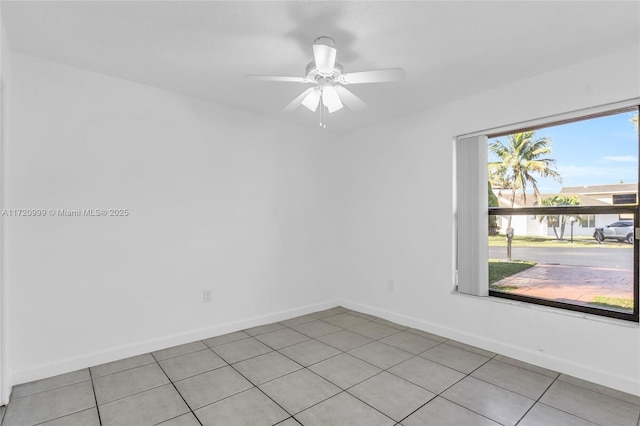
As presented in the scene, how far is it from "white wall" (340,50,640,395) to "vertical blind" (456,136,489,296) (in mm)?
93

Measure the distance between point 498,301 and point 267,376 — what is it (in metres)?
2.22

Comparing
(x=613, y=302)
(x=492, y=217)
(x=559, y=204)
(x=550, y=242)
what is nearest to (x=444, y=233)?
(x=492, y=217)

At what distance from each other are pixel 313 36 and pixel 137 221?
2233 millimetres

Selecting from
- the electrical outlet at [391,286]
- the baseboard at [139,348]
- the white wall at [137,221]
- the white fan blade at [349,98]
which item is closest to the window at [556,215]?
the electrical outlet at [391,286]

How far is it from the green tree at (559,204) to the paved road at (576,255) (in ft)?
0.52

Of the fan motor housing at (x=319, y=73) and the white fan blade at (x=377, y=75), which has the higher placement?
the fan motor housing at (x=319, y=73)

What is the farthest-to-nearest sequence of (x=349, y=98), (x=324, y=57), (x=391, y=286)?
(x=391, y=286) → (x=349, y=98) → (x=324, y=57)

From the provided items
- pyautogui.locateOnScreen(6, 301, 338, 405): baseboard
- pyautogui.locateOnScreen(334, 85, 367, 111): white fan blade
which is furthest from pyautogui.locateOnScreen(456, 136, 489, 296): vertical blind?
pyautogui.locateOnScreen(6, 301, 338, 405): baseboard

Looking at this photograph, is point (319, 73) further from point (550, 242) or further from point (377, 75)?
point (550, 242)

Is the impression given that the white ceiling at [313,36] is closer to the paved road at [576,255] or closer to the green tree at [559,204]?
the green tree at [559,204]

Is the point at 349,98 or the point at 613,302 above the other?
the point at 349,98

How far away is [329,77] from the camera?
7.39 ft

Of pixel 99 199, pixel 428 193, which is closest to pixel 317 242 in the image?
pixel 428 193

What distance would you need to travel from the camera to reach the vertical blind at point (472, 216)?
3.29m
